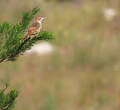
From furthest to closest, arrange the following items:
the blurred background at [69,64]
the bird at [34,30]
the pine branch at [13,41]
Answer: the blurred background at [69,64] < the bird at [34,30] < the pine branch at [13,41]

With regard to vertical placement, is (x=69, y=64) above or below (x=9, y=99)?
above

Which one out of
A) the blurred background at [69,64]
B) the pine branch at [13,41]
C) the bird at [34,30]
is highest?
the blurred background at [69,64]

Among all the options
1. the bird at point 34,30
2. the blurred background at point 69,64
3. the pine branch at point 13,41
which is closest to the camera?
the pine branch at point 13,41

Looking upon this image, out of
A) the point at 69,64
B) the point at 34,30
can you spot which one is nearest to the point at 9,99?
the point at 34,30

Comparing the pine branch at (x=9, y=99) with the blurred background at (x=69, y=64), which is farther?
the blurred background at (x=69, y=64)

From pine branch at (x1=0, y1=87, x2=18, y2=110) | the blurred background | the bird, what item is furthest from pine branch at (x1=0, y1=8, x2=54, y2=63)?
the blurred background

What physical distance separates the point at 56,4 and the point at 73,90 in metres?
5.75

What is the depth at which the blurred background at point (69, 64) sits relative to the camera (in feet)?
30.8

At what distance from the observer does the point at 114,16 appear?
15008mm

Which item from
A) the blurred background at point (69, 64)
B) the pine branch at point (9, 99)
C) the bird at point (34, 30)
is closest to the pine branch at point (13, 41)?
the bird at point (34, 30)

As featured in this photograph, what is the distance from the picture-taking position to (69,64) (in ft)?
36.1

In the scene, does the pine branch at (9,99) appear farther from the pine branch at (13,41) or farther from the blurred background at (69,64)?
the blurred background at (69,64)

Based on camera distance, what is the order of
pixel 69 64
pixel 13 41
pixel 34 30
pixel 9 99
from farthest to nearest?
pixel 69 64 < pixel 34 30 < pixel 9 99 < pixel 13 41

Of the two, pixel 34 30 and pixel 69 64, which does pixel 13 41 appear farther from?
pixel 69 64
